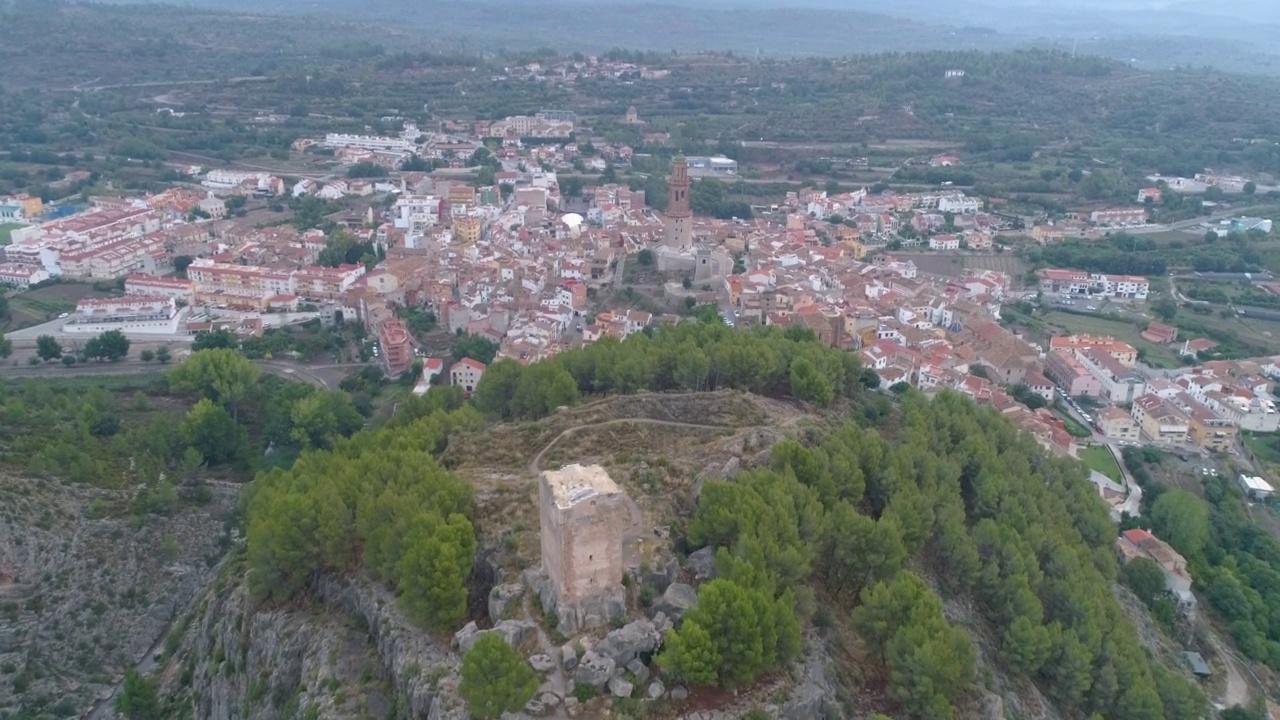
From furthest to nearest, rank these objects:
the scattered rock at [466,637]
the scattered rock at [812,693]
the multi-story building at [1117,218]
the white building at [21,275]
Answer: the multi-story building at [1117,218], the white building at [21,275], the scattered rock at [466,637], the scattered rock at [812,693]

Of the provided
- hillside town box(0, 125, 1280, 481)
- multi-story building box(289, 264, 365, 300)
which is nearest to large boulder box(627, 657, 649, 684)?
hillside town box(0, 125, 1280, 481)

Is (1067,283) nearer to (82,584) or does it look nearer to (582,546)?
(582,546)

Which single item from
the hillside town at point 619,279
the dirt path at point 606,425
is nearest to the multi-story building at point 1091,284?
the hillside town at point 619,279

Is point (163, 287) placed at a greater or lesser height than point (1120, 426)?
greater

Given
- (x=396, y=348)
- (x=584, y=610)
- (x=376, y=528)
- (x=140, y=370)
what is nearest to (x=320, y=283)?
(x=396, y=348)

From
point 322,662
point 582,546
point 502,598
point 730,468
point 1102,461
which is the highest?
point 582,546

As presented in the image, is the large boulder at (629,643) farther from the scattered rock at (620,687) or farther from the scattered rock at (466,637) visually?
the scattered rock at (466,637)
